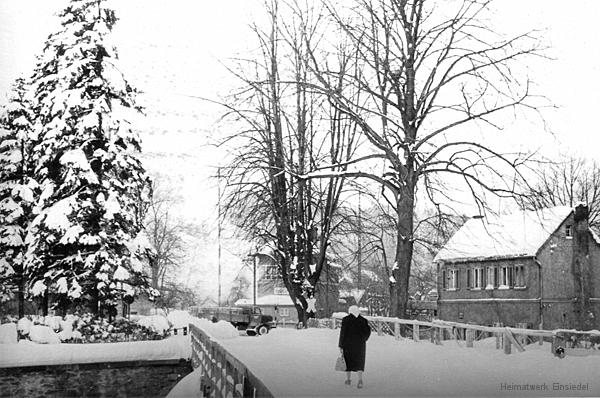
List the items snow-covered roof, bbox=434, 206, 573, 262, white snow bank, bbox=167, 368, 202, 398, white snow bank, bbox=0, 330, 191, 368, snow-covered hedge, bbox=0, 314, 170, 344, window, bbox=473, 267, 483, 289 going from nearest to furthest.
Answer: snow-covered roof, bbox=434, 206, 573, 262
white snow bank, bbox=167, 368, 202, 398
white snow bank, bbox=0, 330, 191, 368
snow-covered hedge, bbox=0, 314, 170, 344
window, bbox=473, 267, 483, 289

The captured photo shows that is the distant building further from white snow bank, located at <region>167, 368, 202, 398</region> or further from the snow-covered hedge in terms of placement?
white snow bank, located at <region>167, 368, 202, 398</region>

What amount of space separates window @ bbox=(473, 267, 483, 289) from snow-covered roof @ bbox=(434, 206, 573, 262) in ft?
3.21

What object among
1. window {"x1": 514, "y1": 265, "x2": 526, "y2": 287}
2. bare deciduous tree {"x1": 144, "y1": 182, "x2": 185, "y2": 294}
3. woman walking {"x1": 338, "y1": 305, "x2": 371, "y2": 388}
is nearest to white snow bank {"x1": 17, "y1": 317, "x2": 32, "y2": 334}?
bare deciduous tree {"x1": 144, "y1": 182, "x2": 185, "y2": 294}

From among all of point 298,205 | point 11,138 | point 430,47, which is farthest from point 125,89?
point 430,47

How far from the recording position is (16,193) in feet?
61.0

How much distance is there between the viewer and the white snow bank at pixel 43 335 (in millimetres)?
17094

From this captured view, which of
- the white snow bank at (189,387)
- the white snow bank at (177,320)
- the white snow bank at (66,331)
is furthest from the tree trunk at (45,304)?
the white snow bank at (189,387)

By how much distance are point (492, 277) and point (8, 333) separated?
1136 cm

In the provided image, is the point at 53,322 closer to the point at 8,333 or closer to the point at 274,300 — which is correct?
the point at 8,333

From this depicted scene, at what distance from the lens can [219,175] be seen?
14031 millimetres

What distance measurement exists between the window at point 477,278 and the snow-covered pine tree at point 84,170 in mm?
8332

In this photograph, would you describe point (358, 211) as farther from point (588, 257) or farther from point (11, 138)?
point (11, 138)

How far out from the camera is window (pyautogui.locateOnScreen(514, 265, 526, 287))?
58.9 feet

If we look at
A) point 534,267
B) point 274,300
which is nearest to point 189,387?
point 534,267
